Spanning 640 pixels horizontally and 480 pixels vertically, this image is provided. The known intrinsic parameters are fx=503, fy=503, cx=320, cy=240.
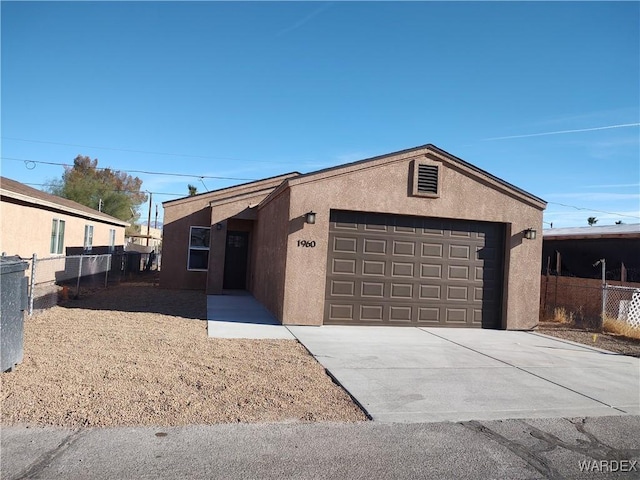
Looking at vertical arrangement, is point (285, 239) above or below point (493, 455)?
above

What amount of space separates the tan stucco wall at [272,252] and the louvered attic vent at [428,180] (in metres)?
3.06

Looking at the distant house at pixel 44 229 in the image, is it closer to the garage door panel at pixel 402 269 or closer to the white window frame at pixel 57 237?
the white window frame at pixel 57 237

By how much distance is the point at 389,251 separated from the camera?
1159cm

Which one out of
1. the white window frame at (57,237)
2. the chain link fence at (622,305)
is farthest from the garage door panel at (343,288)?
the white window frame at (57,237)

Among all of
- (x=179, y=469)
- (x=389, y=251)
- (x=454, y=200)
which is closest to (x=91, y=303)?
(x=389, y=251)

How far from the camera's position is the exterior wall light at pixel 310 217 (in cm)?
1080

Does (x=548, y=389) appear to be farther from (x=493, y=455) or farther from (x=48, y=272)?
(x=48, y=272)

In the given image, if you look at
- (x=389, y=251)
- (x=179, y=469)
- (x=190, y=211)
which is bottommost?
(x=179, y=469)

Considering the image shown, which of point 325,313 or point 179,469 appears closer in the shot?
point 179,469

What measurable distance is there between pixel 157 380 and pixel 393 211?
6808mm

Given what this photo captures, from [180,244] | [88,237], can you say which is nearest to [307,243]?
[180,244]

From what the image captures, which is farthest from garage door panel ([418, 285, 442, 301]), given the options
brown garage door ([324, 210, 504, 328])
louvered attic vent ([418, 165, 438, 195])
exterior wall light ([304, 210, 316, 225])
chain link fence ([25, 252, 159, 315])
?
chain link fence ([25, 252, 159, 315])

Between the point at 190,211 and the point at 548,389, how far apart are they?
14211mm

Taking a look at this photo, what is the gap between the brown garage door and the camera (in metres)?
11.3
